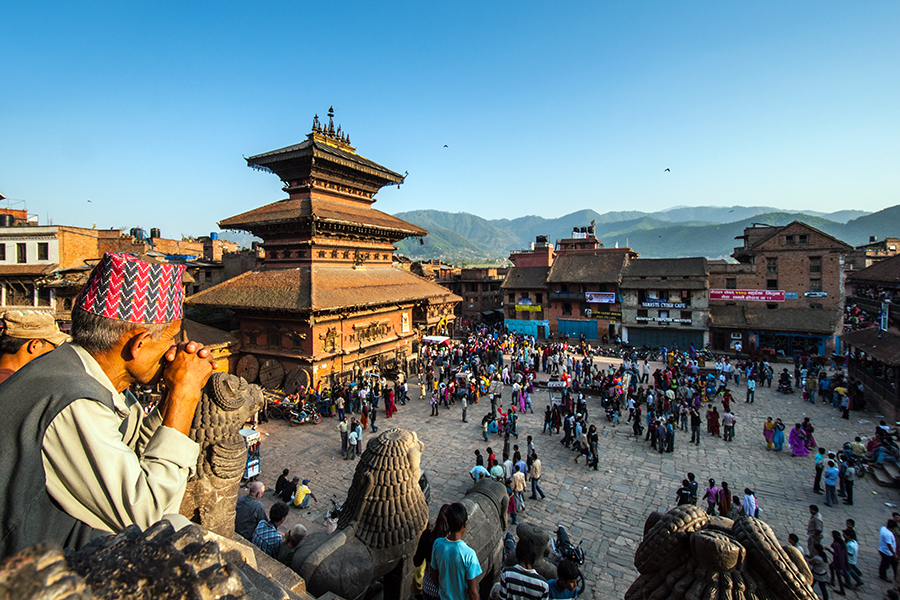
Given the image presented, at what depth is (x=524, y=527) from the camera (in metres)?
6.17

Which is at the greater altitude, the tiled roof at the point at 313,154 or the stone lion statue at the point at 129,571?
the tiled roof at the point at 313,154

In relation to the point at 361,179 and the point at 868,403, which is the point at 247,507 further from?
the point at 868,403

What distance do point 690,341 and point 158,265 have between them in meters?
38.9

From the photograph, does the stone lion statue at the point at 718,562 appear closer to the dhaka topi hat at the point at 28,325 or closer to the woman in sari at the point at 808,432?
the dhaka topi hat at the point at 28,325

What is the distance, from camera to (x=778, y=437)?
47.7 ft

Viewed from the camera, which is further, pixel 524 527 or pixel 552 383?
pixel 552 383

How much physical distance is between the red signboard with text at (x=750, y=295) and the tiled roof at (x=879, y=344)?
13095 millimetres

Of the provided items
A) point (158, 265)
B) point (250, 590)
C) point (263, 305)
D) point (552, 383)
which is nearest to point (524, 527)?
point (250, 590)

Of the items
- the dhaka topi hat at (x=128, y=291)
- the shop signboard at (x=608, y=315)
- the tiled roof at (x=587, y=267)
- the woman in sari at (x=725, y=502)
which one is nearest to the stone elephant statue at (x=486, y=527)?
the dhaka topi hat at (x=128, y=291)

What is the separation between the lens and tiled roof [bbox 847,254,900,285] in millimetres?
18953

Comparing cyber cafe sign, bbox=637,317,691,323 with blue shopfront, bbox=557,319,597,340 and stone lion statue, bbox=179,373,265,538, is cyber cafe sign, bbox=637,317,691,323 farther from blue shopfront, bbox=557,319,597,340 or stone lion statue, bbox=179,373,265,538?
stone lion statue, bbox=179,373,265,538

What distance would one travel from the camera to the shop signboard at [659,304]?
35031mm

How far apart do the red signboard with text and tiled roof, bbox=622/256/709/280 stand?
2.20 meters

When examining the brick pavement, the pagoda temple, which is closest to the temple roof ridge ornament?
the pagoda temple
